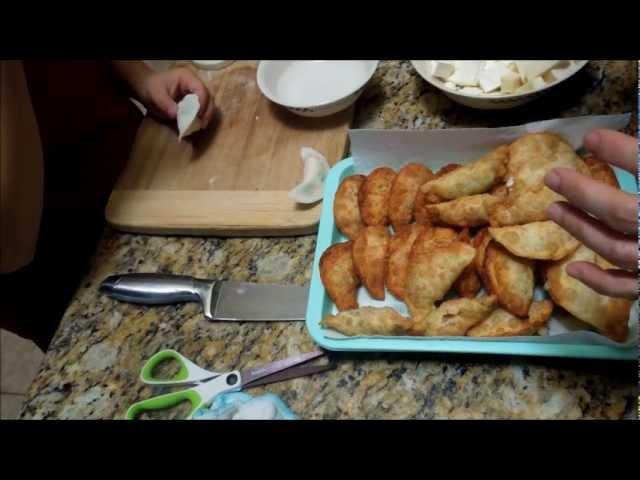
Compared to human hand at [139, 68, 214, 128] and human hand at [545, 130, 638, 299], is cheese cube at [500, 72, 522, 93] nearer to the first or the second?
human hand at [545, 130, 638, 299]

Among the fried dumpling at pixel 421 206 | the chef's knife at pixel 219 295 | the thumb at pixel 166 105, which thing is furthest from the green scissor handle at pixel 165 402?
the thumb at pixel 166 105

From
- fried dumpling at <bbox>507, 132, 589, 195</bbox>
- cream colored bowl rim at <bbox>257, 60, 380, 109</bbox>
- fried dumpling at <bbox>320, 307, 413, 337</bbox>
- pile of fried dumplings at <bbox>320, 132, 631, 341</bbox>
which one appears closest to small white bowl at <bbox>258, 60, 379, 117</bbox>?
cream colored bowl rim at <bbox>257, 60, 380, 109</bbox>

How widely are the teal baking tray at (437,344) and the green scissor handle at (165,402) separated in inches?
8.7

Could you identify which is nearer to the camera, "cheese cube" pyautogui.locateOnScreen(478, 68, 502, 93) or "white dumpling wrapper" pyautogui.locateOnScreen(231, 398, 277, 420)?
"white dumpling wrapper" pyautogui.locateOnScreen(231, 398, 277, 420)

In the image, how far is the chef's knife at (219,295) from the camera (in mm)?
973

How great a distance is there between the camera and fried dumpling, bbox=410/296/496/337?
823mm

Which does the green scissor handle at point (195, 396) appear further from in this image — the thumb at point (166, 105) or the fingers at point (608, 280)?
the thumb at point (166, 105)

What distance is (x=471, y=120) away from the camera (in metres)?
1.19

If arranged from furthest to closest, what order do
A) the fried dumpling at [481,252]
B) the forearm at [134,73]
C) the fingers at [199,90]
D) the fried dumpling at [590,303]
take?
the forearm at [134,73] → the fingers at [199,90] → the fried dumpling at [481,252] → the fried dumpling at [590,303]

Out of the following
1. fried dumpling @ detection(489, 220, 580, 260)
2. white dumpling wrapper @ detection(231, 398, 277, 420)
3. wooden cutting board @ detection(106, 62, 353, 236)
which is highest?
→ fried dumpling @ detection(489, 220, 580, 260)

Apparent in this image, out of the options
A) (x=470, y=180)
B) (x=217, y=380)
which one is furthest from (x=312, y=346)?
(x=470, y=180)

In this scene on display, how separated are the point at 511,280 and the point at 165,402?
595 millimetres

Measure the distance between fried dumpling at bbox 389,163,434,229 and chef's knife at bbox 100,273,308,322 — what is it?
220mm

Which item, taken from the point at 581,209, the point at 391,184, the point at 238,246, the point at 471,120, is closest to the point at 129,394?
the point at 238,246
